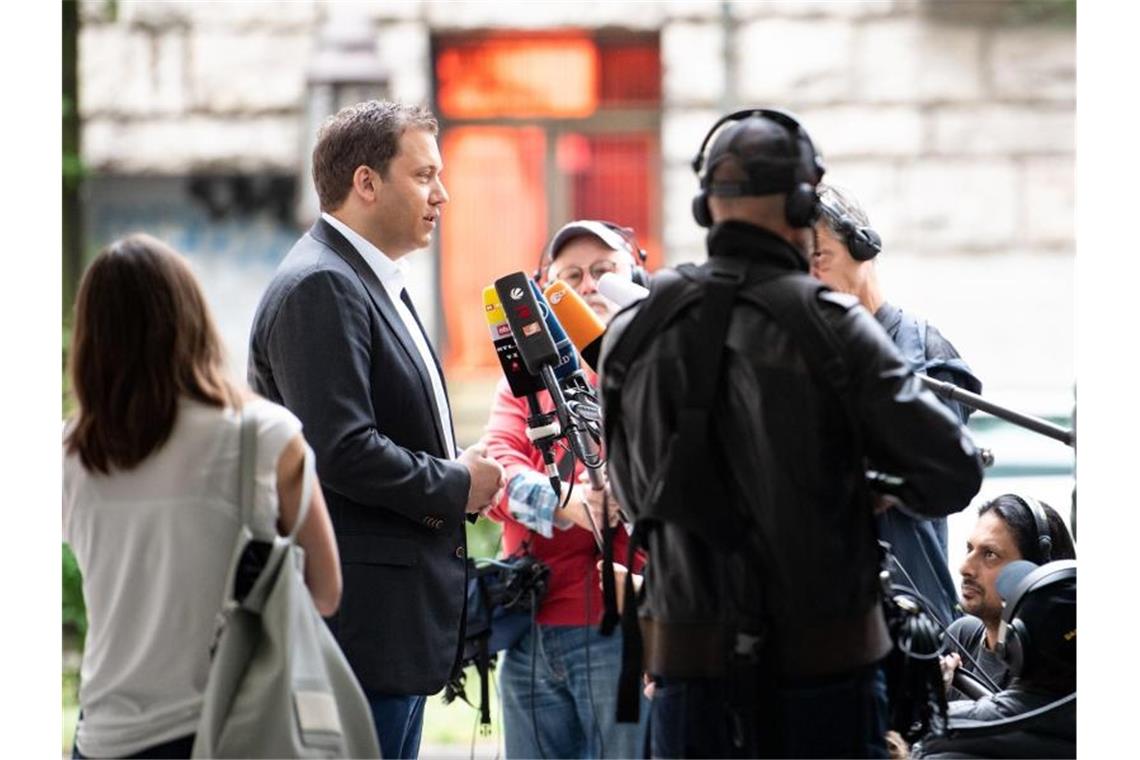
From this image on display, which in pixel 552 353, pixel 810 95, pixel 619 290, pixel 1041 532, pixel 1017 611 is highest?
pixel 810 95

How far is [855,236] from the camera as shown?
4.59 m

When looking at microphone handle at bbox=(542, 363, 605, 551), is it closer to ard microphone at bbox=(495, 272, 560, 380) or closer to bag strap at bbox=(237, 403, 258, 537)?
ard microphone at bbox=(495, 272, 560, 380)

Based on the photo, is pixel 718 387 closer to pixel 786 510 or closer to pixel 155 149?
pixel 786 510

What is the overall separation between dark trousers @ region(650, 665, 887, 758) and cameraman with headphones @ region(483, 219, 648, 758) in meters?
1.25

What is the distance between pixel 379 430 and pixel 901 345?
4.73ft

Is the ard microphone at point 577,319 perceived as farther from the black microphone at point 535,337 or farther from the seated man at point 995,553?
the seated man at point 995,553

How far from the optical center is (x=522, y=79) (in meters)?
8.99

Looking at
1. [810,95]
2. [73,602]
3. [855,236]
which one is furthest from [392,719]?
[810,95]

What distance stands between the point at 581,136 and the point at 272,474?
6.19 m

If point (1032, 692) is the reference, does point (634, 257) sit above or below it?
above

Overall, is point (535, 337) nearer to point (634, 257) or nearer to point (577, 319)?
point (577, 319)
